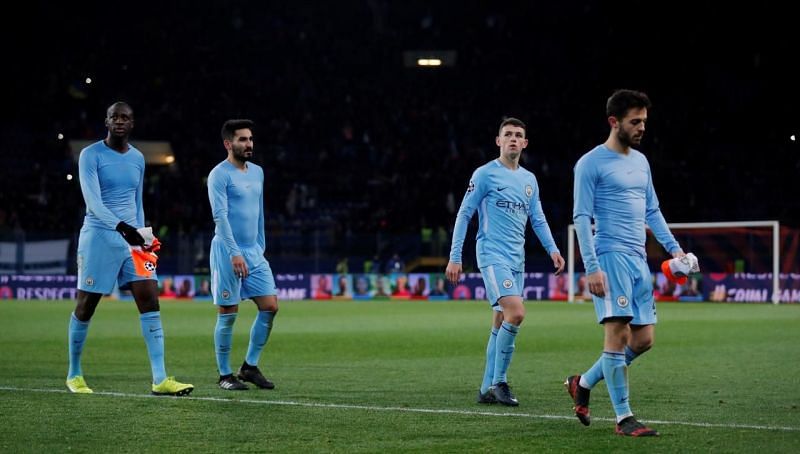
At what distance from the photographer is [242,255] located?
10.5m

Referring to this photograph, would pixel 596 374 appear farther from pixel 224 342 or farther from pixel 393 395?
pixel 224 342

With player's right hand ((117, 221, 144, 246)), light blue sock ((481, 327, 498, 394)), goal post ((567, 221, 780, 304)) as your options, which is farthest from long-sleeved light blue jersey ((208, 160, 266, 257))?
goal post ((567, 221, 780, 304))

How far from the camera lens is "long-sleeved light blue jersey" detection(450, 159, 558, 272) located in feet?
32.0

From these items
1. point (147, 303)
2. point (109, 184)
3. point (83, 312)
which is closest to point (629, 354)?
point (147, 303)

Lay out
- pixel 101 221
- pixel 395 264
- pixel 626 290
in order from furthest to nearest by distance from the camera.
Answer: pixel 395 264 → pixel 101 221 → pixel 626 290

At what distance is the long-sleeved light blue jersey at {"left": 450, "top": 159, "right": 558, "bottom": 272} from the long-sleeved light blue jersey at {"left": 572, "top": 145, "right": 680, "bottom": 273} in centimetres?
210

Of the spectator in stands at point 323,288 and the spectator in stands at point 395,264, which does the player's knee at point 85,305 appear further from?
the spectator in stands at point 323,288

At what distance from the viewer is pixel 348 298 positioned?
37.5 meters

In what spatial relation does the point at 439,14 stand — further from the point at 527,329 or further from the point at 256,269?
the point at 256,269

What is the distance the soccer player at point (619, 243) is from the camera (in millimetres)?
7434

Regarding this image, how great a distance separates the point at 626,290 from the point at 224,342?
4414 millimetres

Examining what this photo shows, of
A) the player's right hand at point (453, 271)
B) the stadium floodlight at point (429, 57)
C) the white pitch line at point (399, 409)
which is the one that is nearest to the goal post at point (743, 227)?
the stadium floodlight at point (429, 57)

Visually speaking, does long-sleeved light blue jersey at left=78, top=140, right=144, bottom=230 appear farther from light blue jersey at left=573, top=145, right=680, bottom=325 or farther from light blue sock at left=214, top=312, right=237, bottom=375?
light blue jersey at left=573, top=145, right=680, bottom=325

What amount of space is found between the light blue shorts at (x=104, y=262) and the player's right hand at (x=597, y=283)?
406cm
